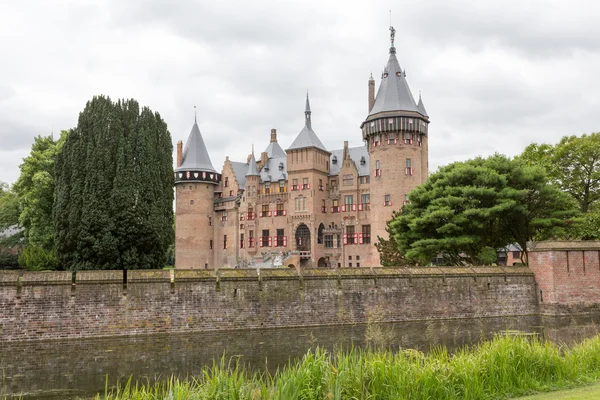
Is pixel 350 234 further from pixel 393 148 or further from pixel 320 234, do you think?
pixel 393 148

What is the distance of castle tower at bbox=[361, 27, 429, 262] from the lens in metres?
40.9

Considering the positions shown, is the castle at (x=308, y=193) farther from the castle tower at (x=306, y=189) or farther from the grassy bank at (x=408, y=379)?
the grassy bank at (x=408, y=379)

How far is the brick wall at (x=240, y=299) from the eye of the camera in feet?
44.5

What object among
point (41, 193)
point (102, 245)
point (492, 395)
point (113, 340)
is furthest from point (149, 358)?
point (41, 193)

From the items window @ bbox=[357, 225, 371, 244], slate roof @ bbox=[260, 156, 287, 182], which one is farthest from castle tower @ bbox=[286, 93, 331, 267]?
window @ bbox=[357, 225, 371, 244]

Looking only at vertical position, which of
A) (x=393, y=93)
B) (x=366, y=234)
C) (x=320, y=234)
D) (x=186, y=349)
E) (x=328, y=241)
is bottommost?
(x=186, y=349)

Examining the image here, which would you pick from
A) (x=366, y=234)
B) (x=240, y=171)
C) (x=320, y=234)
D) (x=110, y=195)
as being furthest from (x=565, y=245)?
(x=240, y=171)

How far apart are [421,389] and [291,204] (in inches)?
1622

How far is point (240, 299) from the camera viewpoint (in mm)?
15703

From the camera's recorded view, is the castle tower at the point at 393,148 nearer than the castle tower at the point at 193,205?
Yes

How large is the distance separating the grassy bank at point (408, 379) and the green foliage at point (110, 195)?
66.8 feet

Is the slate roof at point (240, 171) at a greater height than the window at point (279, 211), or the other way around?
the slate roof at point (240, 171)

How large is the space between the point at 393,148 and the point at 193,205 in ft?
70.6

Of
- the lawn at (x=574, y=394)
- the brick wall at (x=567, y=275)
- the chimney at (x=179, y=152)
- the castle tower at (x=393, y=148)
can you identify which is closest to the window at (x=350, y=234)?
the castle tower at (x=393, y=148)
